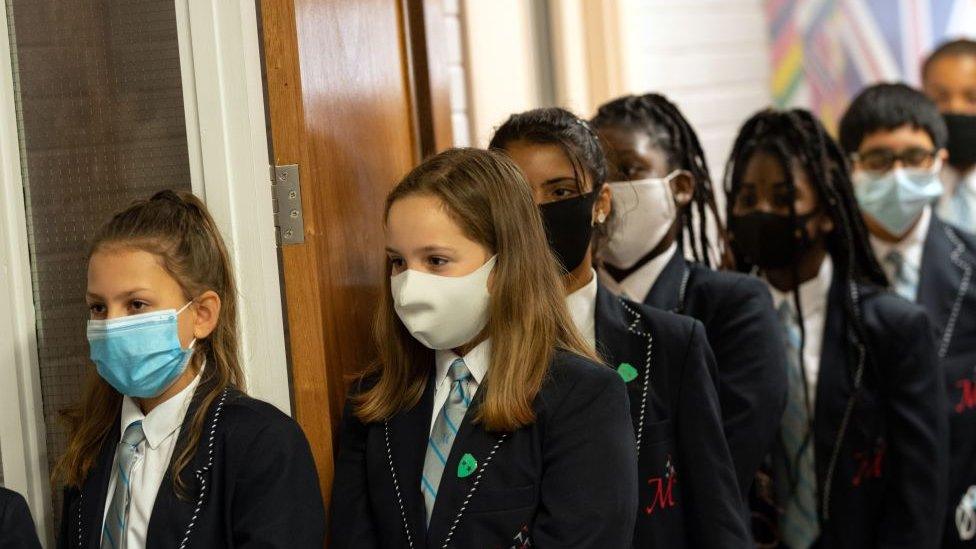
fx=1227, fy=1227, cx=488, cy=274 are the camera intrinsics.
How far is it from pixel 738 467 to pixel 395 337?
32.7 inches

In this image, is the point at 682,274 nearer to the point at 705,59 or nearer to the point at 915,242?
the point at 915,242

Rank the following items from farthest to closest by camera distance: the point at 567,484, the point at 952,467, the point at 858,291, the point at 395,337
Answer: the point at 952,467 → the point at 858,291 → the point at 395,337 → the point at 567,484

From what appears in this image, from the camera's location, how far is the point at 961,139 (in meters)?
4.15

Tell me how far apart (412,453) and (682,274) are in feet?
2.83

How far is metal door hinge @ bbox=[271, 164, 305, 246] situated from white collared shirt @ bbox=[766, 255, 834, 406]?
124 cm

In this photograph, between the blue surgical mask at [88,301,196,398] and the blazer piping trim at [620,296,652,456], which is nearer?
the blue surgical mask at [88,301,196,398]

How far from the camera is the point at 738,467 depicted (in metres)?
2.53

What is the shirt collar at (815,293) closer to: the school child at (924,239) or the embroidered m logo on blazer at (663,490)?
the school child at (924,239)

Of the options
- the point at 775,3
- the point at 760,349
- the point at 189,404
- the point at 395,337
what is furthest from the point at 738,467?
the point at 775,3

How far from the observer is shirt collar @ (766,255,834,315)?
9.61 ft

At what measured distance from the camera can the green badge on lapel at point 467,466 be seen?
198 cm

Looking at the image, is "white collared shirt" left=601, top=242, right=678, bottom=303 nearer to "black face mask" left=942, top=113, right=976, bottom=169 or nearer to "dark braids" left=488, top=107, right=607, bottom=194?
"dark braids" left=488, top=107, right=607, bottom=194

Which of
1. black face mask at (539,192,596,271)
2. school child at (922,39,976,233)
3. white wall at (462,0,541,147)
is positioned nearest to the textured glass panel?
black face mask at (539,192,596,271)

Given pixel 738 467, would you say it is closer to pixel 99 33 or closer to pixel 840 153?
pixel 840 153
